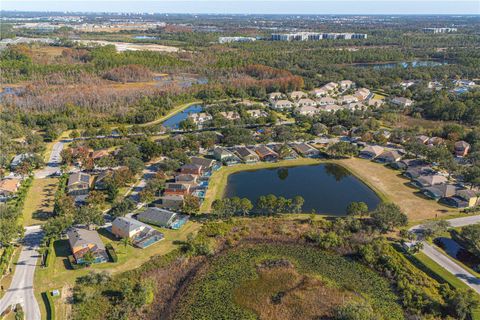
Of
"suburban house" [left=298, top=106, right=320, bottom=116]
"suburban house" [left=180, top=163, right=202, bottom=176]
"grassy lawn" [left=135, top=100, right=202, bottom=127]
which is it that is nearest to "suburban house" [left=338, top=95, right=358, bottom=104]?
"suburban house" [left=298, top=106, right=320, bottom=116]

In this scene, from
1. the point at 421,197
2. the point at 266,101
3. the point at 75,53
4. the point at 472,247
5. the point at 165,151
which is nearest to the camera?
the point at 472,247

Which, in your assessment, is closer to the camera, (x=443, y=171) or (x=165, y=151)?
(x=443, y=171)

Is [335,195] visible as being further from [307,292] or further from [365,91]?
[365,91]

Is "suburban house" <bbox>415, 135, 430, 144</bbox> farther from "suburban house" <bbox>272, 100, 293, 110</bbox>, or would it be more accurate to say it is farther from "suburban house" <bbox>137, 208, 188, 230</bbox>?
"suburban house" <bbox>137, 208, 188, 230</bbox>

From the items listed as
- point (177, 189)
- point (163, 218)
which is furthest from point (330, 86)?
point (163, 218)

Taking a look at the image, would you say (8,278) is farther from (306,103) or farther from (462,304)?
(306,103)

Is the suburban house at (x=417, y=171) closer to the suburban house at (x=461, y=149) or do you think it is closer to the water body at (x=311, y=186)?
A: the water body at (x=311, y=186)

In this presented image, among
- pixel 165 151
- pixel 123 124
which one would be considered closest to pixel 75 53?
pixel 123 124
